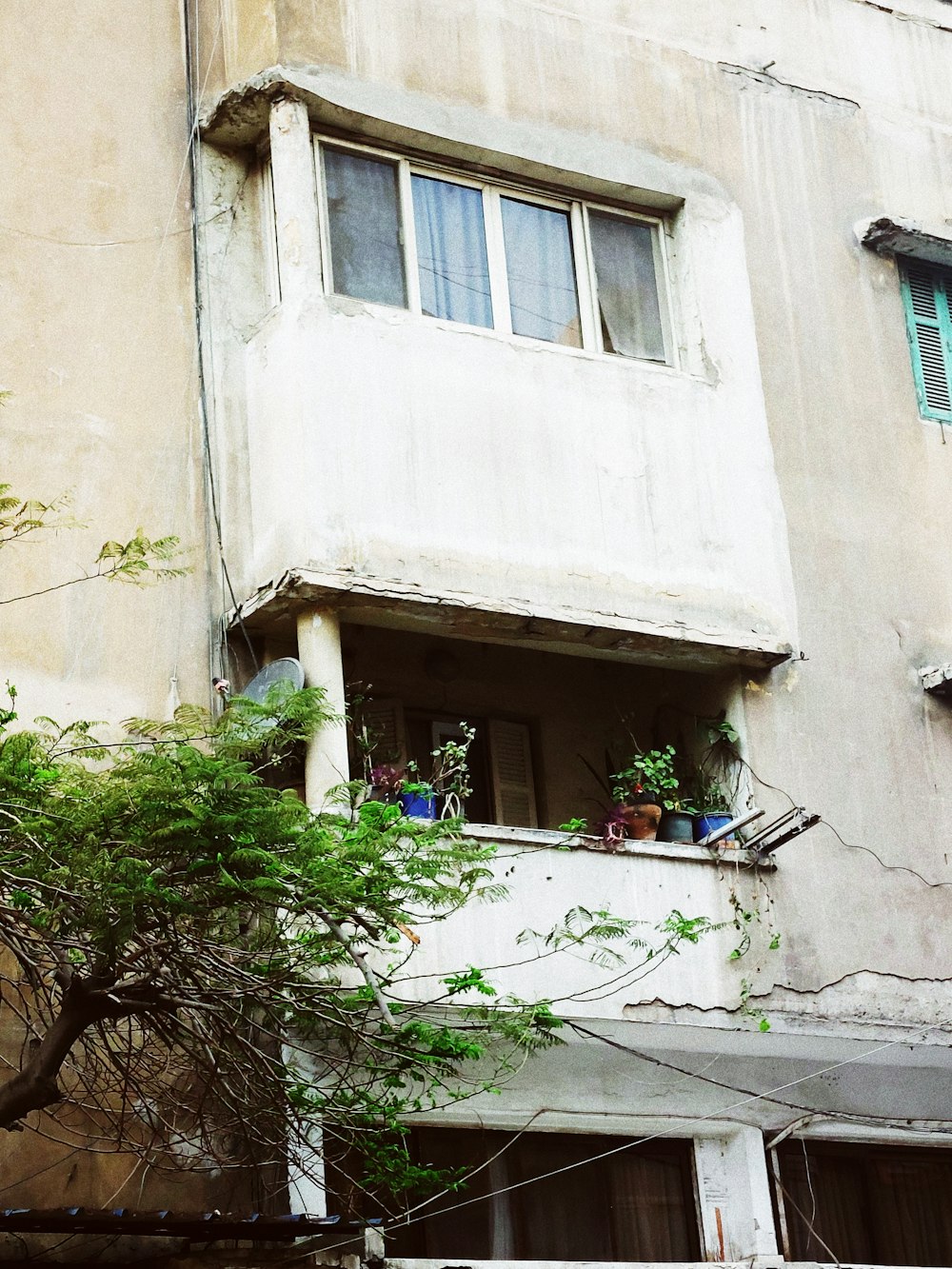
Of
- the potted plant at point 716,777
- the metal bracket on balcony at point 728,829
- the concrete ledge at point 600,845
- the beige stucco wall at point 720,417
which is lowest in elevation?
the concrete ledge at point 600,845

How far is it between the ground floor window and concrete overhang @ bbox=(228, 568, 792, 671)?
2954 millimetres

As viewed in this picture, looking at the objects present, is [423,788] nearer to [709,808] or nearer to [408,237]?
[709,808]

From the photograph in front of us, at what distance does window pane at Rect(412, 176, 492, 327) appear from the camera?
39.7ft

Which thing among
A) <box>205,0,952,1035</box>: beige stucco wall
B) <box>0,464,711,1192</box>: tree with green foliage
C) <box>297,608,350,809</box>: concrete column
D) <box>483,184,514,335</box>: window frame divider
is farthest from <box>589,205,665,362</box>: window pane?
<box>0,464,711,1192</box>: tree with green foliage

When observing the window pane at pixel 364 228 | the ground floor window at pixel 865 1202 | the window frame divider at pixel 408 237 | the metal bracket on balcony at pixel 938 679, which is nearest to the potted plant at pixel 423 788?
the window frame divider at pixel 408 237

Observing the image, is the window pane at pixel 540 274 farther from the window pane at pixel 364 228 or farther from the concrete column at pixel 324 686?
the concrete column at pixel 324 686

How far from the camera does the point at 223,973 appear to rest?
8984mm

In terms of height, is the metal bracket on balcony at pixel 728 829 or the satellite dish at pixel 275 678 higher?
the satellite dish at pixel 275 678

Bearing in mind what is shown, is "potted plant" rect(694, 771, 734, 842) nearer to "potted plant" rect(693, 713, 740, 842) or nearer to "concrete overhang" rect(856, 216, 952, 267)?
"potted plant" rect(693, 713, 740, 842)

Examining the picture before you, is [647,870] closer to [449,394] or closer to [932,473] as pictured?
[449,394]

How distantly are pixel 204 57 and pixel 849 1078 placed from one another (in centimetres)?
742

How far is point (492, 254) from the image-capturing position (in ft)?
40.6

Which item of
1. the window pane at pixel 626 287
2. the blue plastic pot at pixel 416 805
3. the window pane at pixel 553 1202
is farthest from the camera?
the window pane at pixel 626 287

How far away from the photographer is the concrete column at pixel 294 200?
37.9ft
